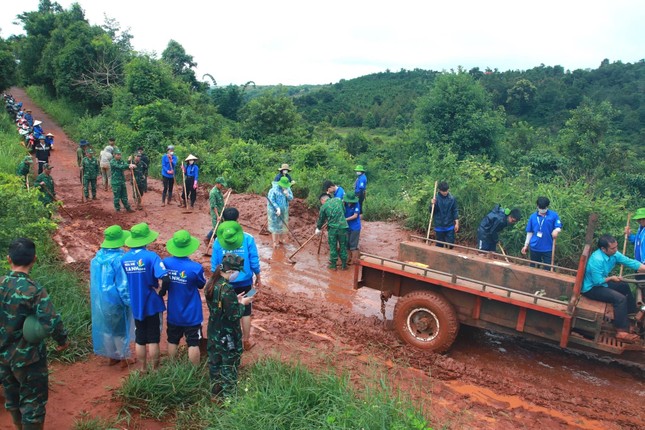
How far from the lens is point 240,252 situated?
5.55 m

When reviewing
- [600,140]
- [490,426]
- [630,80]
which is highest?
[630,80]

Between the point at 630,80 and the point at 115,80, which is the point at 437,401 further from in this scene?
the point at 630,80

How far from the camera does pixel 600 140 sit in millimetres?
19688

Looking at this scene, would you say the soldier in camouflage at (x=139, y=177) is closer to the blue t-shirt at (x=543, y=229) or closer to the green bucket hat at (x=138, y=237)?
the green bucket hat at (x=138, y=237)

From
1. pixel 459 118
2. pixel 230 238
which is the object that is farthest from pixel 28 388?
pixel 459 118

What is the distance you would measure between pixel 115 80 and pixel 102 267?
960 inches

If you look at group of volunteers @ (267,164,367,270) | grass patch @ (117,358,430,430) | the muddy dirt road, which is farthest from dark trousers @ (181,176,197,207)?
grass patch @ (117,358,430,430)

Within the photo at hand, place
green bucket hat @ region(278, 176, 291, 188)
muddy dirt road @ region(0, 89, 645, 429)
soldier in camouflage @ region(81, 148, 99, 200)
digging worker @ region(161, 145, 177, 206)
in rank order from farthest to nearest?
1. digging worker @ region(161, 145, 177, 206)
2. soldier in camouflage @ region(81, 148, 99, 200)
3. green bucket hat @ region(278, 176, 291, 188)
4. muddy dirt road @ region(0, 89, 645, 429)

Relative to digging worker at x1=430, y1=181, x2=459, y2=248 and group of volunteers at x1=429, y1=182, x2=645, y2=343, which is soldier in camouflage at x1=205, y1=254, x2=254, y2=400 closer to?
group of volunteers at x1=429, y1=182, x2=645, y2=343

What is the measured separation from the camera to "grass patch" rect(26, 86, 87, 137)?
2505 centimetres

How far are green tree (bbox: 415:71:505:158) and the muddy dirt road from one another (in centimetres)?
1083

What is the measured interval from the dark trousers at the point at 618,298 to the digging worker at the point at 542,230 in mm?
1509

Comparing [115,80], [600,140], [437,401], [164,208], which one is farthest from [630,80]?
[437,401]

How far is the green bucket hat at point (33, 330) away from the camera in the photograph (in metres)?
3.74
